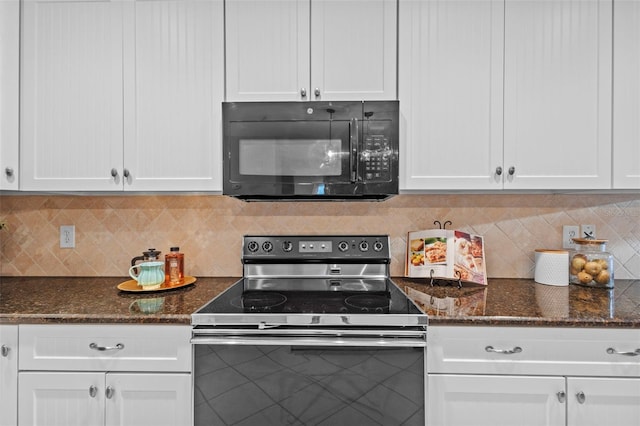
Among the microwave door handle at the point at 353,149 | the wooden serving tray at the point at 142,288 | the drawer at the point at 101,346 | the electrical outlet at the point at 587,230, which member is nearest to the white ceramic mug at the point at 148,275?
the wooden serving tray at the point at 142,288

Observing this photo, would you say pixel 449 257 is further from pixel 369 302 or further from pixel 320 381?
pixel 320 381

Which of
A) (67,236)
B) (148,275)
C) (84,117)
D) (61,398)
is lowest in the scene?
(61,398)

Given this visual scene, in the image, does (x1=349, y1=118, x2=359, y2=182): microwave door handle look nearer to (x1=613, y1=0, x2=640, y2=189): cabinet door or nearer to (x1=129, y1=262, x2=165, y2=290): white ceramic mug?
(x1=129, y1=262, x2=165, y2=290): white ceramic mug

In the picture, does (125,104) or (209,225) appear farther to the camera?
(209,225)

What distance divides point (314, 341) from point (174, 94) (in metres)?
1.19

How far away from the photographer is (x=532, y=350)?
1158 mm

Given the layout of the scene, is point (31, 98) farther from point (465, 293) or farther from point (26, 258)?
point (465, 293)

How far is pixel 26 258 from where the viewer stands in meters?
1.84

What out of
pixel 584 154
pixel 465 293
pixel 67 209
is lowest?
pixel 465 293

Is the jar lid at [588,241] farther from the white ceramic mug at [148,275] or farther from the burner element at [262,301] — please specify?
the white ceramic mug at [148,275]

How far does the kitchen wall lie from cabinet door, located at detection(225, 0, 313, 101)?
58cm

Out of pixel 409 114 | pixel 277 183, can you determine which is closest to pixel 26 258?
pixel 277 183

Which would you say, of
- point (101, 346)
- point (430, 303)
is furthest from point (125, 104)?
point (430, 303)

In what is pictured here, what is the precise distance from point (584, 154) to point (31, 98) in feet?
7.90
